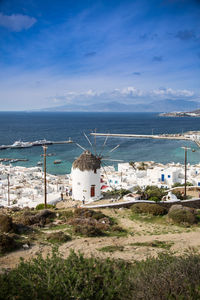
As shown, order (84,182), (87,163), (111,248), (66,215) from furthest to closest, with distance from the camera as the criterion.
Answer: (84,182), (87,163), (66,215), (111,248)

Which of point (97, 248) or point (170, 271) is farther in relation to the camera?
point (97, 248)

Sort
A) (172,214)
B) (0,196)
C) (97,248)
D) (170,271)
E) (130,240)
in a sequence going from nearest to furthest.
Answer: (170,271)
(97,248)
(130,240)
(172,214)
(0,196)

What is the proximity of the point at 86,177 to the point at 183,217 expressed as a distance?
825 centimetres

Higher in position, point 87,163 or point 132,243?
point 87,163

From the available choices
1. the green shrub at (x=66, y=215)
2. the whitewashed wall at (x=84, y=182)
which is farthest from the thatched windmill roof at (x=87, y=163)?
the green shrub at (x=66, y=215)

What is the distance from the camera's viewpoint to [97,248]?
10.7 metres

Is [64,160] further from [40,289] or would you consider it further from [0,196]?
[40,289]

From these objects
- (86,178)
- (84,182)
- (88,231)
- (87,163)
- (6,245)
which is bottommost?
(88,231)

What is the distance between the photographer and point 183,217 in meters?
15.6

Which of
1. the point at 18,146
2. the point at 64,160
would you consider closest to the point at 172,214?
the point at 64,160

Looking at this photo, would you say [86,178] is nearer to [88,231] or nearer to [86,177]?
[86,177]

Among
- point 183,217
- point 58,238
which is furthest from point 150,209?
point 58,238

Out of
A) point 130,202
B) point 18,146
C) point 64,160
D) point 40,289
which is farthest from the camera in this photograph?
point 18,146

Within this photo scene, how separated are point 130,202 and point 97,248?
9003 mm
